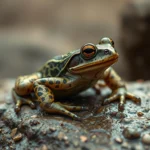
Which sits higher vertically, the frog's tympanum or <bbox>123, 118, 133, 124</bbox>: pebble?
the frog's tympanum

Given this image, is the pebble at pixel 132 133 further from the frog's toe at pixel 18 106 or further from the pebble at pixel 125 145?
the frog's toe at pixel 18 106

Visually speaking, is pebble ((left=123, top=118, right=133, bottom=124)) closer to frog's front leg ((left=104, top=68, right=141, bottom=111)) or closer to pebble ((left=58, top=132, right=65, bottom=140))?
frog's front leg ((left=104, top=68, right=141, bottom=111))

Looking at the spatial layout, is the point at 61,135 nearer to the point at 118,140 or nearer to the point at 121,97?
the point at 118,140

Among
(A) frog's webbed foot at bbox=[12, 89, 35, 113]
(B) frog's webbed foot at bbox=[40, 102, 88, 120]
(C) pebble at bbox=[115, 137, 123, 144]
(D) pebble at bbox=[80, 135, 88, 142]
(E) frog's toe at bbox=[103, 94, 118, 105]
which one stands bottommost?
(C) pebble at bbox=[115, 137, 123, 144]

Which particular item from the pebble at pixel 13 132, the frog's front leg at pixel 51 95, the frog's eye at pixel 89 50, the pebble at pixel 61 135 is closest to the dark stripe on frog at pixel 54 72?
the frog's front leg at pixel 51 95

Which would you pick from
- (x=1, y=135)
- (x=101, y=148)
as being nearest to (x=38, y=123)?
(x=1, y=135)

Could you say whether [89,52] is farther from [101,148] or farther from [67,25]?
[67,25]

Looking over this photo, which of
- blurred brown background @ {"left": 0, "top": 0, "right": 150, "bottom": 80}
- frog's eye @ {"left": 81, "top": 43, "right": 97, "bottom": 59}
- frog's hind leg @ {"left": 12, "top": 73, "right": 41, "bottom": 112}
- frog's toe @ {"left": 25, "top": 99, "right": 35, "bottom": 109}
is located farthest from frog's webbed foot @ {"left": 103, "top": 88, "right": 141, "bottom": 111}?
blurred brown background @ {"left": 0, "top": 0, "right": 150, "bottom": 80}

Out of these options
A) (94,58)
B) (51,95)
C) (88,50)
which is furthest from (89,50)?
(51,95)
